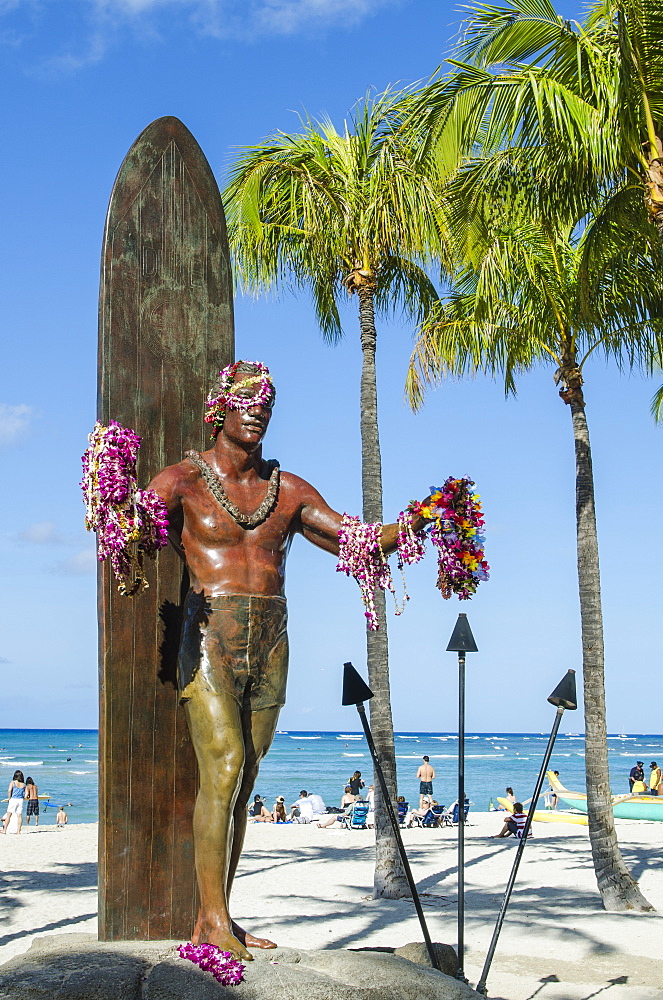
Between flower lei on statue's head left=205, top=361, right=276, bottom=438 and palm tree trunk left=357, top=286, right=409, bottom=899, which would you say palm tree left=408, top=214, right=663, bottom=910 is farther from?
flower lei on statue's head left=205, top=361, right=276, bottom=438

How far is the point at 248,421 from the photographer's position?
4777 mm

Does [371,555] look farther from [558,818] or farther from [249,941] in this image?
[558,818]

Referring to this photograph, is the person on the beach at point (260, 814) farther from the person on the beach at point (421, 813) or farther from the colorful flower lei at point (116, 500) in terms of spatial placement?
the colorful flower lei at point (116, 500)

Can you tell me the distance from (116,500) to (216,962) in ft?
6.03

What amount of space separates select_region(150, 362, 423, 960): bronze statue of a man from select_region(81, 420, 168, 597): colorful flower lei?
1.34ft

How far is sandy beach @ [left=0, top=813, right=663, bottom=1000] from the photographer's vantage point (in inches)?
314

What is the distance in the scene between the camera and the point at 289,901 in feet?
38.2

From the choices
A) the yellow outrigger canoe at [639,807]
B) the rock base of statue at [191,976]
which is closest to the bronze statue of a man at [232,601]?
the rock base of statue at [191,976]

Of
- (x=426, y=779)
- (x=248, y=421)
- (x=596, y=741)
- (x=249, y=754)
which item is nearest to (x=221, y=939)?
(x=249, y=754)

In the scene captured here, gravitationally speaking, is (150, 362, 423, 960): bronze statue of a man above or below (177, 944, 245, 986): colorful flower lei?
above

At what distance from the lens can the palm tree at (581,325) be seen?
36.7 ft

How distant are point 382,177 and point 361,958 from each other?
9696 mm

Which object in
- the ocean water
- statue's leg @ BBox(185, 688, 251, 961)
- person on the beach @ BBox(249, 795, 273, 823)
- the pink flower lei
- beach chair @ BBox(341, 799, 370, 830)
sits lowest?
the ocean water

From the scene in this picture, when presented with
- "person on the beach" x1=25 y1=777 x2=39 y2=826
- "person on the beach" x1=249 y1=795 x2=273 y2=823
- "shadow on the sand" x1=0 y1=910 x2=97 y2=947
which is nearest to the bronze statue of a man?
"shadow on the sand" x1=0 y1=910 x2=97 y2=947
